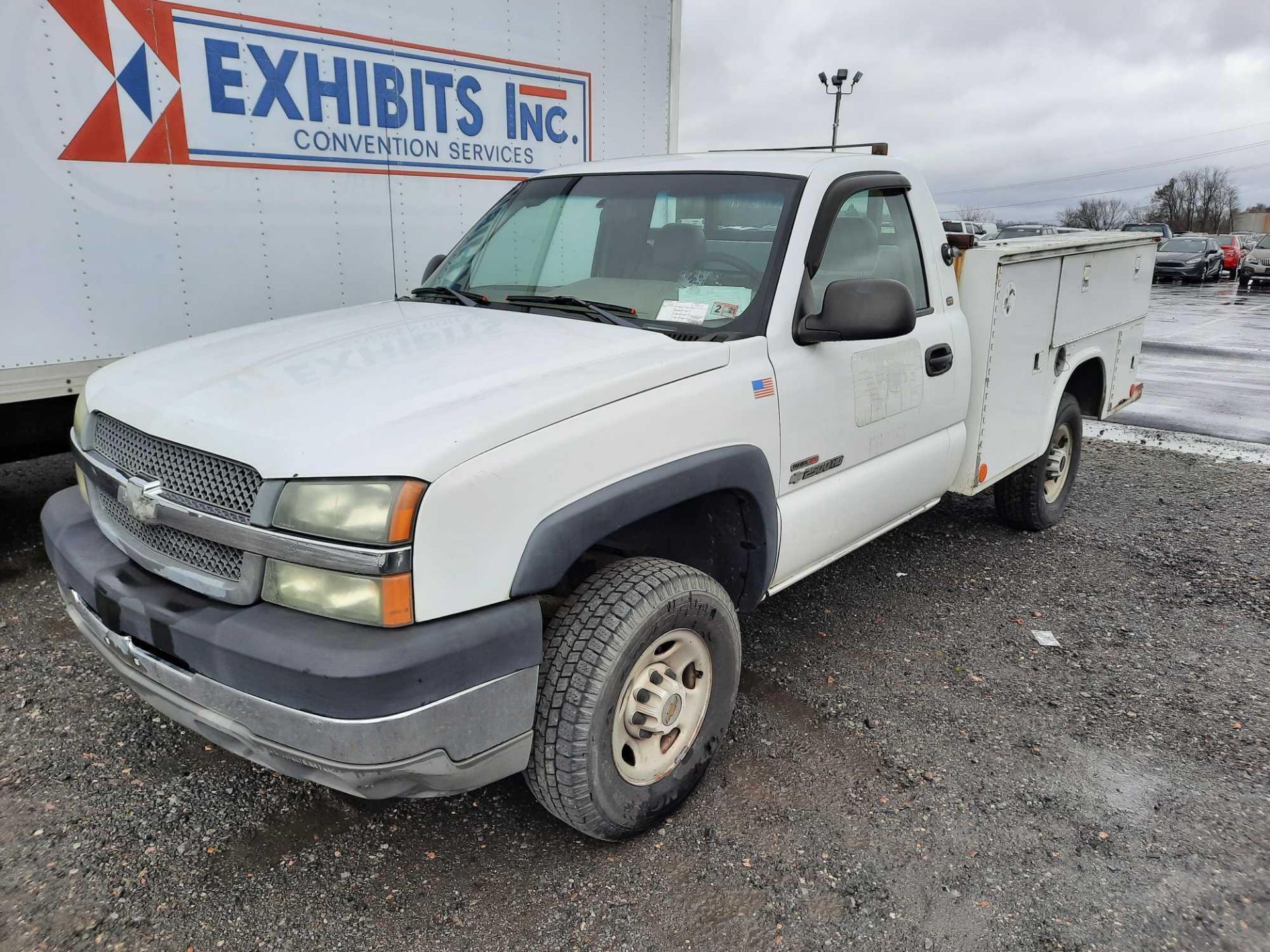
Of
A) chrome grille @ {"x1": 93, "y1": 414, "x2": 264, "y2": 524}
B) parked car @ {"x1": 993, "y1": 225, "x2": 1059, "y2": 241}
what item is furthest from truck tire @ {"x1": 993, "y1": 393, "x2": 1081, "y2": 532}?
parked car @ {"x1": 993, "y1": 225, "x2": 1059, "y2": 241}

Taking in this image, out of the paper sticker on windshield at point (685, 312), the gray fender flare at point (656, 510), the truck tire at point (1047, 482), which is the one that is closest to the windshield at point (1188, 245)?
the truck tire at point (1047, 482)

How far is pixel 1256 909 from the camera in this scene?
2488 millimetres

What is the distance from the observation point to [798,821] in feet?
9.30

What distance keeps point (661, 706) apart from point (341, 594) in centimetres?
103

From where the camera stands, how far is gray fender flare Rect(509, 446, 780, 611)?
2252mm

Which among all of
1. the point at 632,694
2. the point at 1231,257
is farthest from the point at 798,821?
the point at 1231,257

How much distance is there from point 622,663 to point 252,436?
3.63 ft

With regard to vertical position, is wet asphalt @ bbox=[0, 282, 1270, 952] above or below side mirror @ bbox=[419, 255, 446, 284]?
below

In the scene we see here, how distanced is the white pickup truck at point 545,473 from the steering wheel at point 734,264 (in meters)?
0.01

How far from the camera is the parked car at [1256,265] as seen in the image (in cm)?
2669

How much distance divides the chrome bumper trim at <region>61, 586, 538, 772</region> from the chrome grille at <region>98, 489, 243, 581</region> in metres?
0.25

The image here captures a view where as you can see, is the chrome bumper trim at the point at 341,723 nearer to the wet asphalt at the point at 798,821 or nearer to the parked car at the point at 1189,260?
the wet asphalt at the point at 798,821

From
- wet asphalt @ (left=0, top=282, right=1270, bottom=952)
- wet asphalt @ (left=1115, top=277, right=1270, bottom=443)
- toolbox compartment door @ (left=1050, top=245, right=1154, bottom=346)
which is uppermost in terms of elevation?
toolbox compartment door @ (left=1050, top=245, right=1154, bottom=346)

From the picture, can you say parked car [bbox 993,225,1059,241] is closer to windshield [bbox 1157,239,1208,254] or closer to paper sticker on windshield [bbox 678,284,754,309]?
windshield [bbox 1157,239,1208,254]
